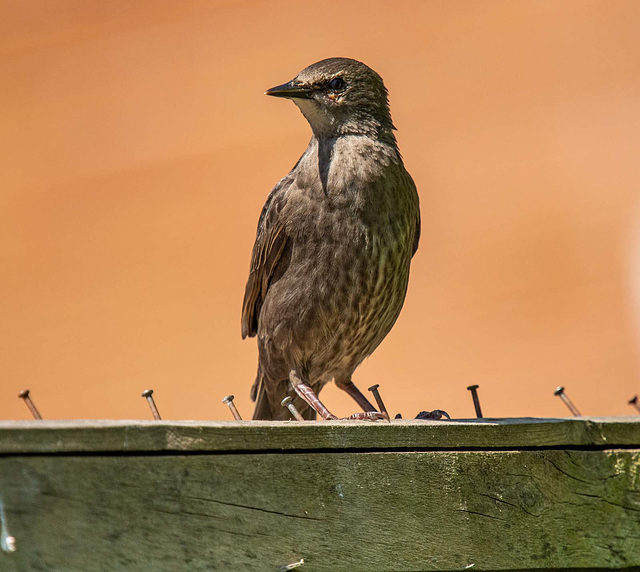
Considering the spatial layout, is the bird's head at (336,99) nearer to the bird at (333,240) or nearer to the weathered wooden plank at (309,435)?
the bird at (333,240)

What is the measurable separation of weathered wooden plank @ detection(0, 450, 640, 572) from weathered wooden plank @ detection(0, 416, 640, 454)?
0.02 metres

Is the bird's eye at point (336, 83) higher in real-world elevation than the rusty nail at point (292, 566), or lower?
higher

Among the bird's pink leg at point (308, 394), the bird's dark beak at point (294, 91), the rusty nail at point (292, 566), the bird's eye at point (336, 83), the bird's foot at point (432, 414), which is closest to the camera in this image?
the rusty nail at point (292, 566)

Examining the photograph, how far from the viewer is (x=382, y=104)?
3.65 m

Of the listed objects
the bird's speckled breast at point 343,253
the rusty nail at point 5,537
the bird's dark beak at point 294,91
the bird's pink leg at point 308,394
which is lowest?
the rusty nail at point 5,537

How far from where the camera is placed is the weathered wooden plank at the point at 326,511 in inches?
57.7

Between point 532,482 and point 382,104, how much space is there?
2.13 m

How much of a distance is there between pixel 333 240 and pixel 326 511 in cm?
161

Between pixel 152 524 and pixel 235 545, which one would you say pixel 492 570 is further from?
pixel 152 524

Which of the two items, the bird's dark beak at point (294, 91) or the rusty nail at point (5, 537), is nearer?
the rusty nail at point (5, 537)

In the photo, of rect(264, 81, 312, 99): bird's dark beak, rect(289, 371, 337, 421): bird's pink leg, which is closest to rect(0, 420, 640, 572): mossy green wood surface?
rect(289, 371, 337, 421): bird's pink leg

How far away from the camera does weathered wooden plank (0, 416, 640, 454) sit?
4.86 ft

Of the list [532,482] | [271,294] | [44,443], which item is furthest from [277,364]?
[44,443]

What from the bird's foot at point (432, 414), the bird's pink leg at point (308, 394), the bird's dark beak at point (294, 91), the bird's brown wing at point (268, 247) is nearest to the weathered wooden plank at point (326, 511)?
the bird's foot at point (432, 414)
